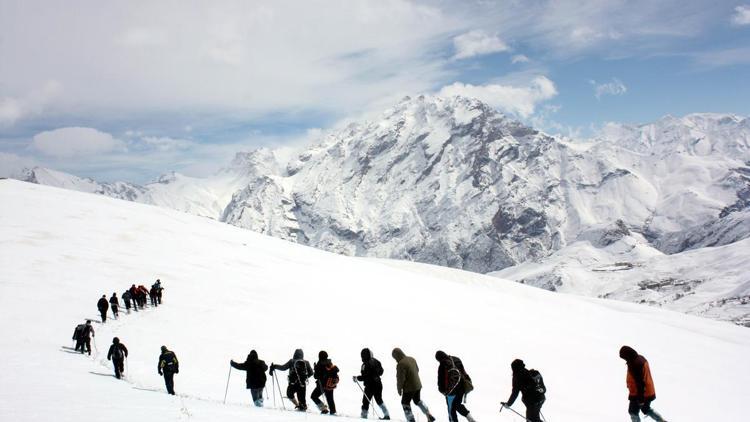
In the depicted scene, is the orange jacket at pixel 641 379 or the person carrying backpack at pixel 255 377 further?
the person carrying backpack at pixel 255 377

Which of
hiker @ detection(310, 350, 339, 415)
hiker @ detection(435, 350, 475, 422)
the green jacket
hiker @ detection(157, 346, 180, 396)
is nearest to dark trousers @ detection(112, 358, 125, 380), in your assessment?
hiker @ detection(157, 346, 180, 396)

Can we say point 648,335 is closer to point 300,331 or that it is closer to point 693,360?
point 693,360

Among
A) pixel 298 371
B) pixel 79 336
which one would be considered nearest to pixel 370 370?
pixel 298 371

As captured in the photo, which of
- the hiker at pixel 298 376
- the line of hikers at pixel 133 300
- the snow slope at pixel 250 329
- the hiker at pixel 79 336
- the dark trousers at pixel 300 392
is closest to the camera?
the dark trousers at pixel 300 392

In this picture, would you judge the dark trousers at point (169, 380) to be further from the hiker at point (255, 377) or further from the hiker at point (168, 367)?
the hiker at point (255, 377)

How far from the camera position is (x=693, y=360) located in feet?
154

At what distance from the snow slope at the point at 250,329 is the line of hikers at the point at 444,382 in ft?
5.35

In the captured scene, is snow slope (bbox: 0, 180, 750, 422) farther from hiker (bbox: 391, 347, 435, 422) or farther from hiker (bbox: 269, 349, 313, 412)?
hiker (bbox: 391, 347, 435, 422)

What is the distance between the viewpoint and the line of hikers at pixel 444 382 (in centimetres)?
1362

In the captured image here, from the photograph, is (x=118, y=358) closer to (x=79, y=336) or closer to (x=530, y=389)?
(x=79, y=336)

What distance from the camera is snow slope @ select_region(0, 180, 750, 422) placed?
1797 cm

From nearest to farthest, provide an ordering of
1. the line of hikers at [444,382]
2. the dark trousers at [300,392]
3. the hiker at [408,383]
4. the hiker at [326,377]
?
the line of hikers at [444,382]
the hiker at [408,383]
the hiker at [326,377]
the dark trousers at [300,392]

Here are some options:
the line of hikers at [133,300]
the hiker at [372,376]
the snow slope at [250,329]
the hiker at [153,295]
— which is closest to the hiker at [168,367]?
the snow slope at [250,329]

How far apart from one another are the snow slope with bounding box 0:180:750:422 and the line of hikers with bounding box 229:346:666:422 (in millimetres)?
1630
